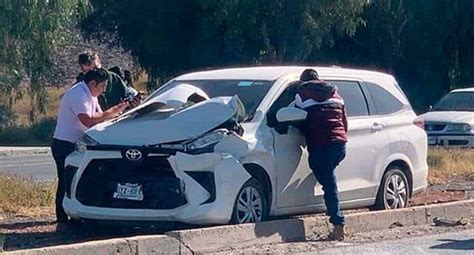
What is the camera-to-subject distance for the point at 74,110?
41.8 ft

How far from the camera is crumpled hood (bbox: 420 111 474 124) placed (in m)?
27.5

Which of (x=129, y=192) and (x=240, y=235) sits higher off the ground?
(x=129, y=192)

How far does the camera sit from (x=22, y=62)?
83.0ft

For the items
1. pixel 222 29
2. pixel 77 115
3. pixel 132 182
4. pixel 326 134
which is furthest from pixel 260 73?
pixel 222 29

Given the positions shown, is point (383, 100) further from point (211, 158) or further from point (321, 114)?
point (211, 158)

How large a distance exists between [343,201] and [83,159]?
3.04 m

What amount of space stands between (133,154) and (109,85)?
207 centimetres

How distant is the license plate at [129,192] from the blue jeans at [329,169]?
5.99 feet

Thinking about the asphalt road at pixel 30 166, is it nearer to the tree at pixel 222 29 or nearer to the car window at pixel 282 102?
the car window at pixel 282 102

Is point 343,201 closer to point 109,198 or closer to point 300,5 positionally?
point 109,198

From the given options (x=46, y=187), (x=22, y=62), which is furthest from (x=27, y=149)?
(x=46, y=187)

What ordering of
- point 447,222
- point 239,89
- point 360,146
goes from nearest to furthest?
1. point 239,89
2. point 360,146
3. point 447,222

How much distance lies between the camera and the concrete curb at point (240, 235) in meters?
10.8

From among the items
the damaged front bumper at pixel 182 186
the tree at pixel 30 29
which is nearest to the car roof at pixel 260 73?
the damaged front bumper at pixel 182 186
